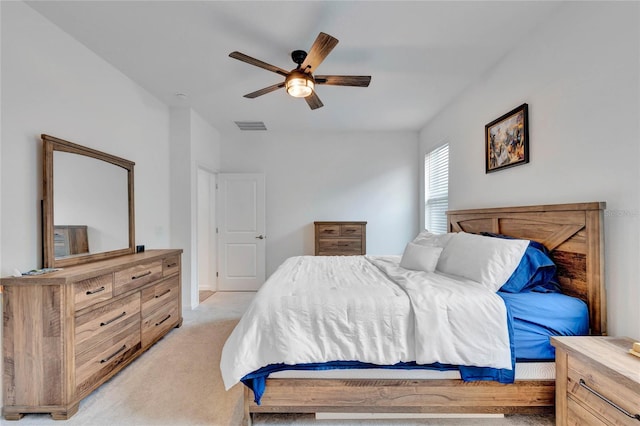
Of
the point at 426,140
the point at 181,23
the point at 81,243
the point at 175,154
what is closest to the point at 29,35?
the point at 181,23

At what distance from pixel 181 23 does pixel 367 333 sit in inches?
97.7

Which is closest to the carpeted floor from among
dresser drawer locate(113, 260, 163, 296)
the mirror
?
dresser drawer locate(113, 260, 163, 296)

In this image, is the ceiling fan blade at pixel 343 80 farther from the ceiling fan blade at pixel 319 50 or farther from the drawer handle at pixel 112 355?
A: the drawer handle at pixel 112 355

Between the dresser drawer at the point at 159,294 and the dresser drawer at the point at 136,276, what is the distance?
3.9 inches

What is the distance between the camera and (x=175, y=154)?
11.8 ft

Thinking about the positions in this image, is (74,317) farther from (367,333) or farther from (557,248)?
(557,248)

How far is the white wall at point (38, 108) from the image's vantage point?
5.73ft

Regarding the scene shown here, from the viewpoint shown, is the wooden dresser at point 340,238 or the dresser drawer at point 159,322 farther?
the wooden dresser at point 340,238

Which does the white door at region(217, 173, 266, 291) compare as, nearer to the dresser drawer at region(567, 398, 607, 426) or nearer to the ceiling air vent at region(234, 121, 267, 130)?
the ceiling air vent at region(234, 121, 267, 130)

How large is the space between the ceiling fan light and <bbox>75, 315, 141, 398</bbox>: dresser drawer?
91.1 inches

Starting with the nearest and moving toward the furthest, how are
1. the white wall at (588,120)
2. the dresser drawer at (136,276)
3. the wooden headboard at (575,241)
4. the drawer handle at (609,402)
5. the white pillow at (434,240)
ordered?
1. the drawer handle at (609,402)
2. the white wall at (588,120)
3. the wooden headboard at (575,241)
4. the dresser drawer at (136,276)
5. the white pillow at (434,240)

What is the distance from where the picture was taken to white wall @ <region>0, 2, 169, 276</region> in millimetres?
1747

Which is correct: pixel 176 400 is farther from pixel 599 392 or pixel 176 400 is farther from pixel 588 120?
pixel 588 120

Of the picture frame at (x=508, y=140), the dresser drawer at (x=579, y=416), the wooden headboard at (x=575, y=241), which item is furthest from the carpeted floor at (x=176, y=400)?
the picture frame at (x=508, y=140)
